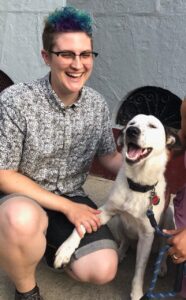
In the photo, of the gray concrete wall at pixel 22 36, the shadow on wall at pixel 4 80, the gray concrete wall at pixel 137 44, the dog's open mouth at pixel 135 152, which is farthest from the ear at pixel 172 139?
the shadow on wall at pixel 4 80

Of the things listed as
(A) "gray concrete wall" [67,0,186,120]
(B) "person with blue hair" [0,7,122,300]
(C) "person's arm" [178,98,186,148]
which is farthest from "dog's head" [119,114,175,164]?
(A) "gray concrete wall" [67,0,186,120]

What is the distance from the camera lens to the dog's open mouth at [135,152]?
2.11 meters

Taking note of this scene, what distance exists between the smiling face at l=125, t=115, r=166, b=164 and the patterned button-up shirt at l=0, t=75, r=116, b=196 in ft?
1.10

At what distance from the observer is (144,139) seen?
6.82 feet

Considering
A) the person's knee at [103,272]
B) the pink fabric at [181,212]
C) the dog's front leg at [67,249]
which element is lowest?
the person's knee at [103,272]

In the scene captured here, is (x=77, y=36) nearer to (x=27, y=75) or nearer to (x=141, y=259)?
(x=141, y=259)

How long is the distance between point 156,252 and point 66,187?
2.67 ft

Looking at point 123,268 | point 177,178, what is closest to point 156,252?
point 123,268

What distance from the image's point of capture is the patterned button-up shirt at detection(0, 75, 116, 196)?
2.16 meters

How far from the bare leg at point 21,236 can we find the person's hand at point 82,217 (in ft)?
0.56

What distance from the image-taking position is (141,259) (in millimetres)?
2336

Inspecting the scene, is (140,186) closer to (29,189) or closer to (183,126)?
(183,126)

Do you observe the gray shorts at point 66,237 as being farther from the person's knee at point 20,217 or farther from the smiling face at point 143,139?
the smiling face at point 143,139

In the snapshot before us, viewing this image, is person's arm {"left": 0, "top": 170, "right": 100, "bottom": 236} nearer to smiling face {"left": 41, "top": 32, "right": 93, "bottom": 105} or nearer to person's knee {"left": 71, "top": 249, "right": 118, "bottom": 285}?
person's knee {"left": 71, "top": 249, "right": 118, "bottom": 285}
